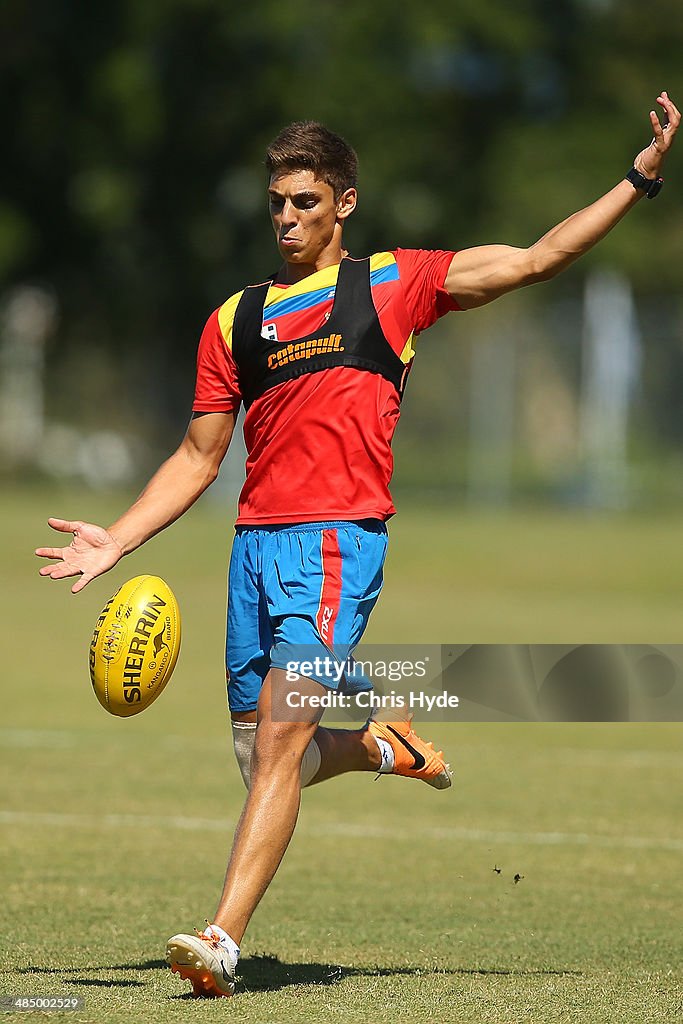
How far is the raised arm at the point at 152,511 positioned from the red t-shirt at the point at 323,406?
109 mm

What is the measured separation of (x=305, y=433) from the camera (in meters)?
5.68

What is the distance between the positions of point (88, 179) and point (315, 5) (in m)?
6.82

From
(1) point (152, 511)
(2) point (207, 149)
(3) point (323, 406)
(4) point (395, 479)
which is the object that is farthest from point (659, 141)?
(2) point (207, 149)

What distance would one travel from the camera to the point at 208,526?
3039 centimetres

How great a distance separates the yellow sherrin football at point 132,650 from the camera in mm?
5691

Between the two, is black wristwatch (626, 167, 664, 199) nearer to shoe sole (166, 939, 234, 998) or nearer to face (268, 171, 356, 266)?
face (268, 171, 356, 266)

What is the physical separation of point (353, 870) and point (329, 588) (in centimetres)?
251

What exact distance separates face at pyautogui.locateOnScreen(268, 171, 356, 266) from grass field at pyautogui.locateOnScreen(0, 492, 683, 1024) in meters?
2.46

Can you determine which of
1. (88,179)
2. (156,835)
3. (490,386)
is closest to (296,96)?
(88,179)

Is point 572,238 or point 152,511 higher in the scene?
point 572,238

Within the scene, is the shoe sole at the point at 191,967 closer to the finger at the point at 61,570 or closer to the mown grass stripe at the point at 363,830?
the finger at the point at 61,570

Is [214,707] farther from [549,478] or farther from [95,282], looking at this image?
[95,282]

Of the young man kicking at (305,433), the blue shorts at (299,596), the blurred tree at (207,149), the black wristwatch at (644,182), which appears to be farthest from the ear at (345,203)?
the blurred tree at (207,149)

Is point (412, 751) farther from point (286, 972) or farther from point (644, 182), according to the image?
point (644, 182)
